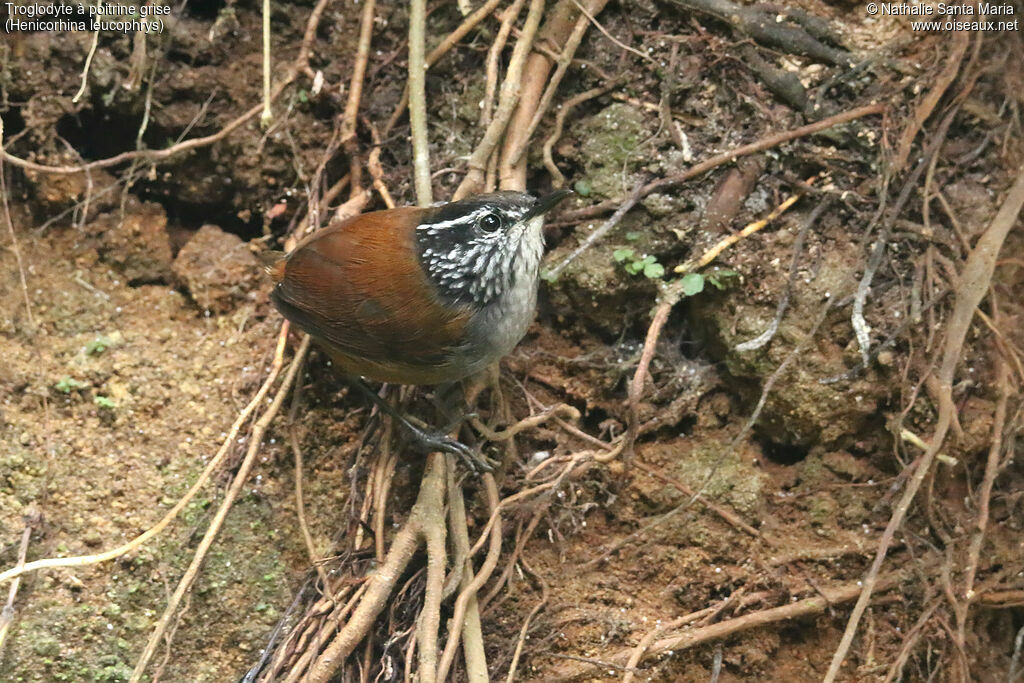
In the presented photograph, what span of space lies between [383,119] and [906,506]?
8.60 ft

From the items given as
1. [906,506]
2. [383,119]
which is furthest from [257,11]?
[906,506]

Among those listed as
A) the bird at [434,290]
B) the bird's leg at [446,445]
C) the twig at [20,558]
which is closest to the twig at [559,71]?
the bird at [434,290]

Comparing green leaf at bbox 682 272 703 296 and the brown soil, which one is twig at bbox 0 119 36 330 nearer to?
the brown soil

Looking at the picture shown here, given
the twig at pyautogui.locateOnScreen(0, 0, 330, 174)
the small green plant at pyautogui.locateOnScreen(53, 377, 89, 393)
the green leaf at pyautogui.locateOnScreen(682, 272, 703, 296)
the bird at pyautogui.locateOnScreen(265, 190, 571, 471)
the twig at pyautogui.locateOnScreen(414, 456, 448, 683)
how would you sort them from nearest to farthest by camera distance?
the twig at pyautogui.locateOnScreen(414, 456, 448, 683)
the bird at pyautogui.locateOnScreen(265, 190, 571, 471)
the green leaf at pyautogui.locateOnScreen(682, 272, 703, 296)
the small green plant at pyautogui.locateOnScreen(53, 377, 89, 393)
the twig at pyautogui.locateOnScreen(0, 0, 330, 174)

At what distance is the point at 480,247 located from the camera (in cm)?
298

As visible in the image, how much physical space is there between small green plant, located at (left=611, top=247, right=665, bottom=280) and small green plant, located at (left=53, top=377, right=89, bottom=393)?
84.8 inches

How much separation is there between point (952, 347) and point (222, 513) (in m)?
2.67

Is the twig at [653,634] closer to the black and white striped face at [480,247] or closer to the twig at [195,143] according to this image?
the black and white striped face at [480,247]

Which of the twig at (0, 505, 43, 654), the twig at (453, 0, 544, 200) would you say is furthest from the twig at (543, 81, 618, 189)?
the twig at (0, 505, 43, 654)

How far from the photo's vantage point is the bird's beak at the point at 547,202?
2.91 m

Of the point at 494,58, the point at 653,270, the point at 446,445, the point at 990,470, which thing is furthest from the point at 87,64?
the point at 990,470

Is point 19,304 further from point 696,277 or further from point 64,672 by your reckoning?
point 696,277

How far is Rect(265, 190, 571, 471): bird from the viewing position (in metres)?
2.95

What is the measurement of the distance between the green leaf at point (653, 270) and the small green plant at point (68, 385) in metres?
2.24
